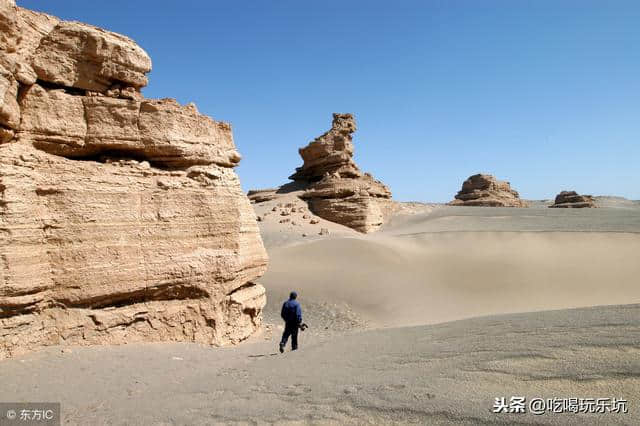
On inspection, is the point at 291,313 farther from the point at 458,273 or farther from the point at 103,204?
the point at 458,273

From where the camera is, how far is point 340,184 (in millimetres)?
25953

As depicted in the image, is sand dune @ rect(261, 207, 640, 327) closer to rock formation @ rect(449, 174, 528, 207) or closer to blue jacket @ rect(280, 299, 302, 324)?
blue jacket @ rect(280, 299, 302, 324)

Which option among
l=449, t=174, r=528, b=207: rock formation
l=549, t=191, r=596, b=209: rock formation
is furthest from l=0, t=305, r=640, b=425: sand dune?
l=549, t=191, r=596, b=209: rock formation

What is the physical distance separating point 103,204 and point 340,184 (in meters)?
20.4

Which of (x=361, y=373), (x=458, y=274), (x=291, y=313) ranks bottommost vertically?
(x=458, y=274)

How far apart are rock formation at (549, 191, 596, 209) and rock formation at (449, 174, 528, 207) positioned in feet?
16.2

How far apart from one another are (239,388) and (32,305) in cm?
344

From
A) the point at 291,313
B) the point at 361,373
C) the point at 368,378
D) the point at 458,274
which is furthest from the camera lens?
the point at 458,274

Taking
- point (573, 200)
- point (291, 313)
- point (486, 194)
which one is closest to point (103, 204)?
point (291, 313)

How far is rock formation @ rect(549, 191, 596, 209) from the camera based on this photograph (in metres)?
42.3

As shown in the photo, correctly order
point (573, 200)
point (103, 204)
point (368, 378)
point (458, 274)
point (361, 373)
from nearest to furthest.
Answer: point (368, 378) → point (361, 373) → point (103, 204) → point (458, 274) → point (573, 200)

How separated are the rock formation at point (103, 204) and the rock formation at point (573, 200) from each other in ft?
148

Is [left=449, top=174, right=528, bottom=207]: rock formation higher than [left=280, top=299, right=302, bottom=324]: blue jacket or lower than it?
higher

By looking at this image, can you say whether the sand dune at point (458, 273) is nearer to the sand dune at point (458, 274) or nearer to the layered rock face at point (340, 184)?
the sand dune at point (458, 274)
